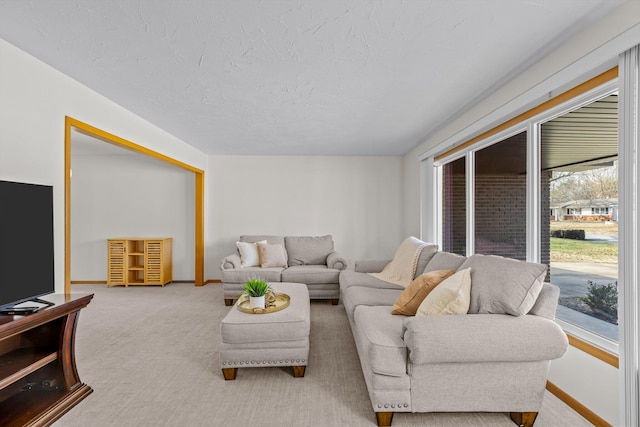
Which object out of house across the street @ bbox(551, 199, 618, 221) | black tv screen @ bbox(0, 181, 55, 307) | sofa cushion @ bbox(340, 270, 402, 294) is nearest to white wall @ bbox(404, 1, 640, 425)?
house across the street @ bbox(551, 199, 618, 221)

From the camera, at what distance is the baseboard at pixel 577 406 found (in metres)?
1.92

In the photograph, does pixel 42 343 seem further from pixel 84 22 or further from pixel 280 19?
pixel 280 19

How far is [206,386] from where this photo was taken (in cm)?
241

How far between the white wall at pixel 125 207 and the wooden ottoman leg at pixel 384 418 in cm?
496

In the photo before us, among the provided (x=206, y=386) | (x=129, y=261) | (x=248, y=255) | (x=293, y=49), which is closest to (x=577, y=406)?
(x=206, y=386)

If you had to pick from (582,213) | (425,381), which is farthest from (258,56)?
(582,213)

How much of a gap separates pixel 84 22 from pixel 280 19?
1123 mm

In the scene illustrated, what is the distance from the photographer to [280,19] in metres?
1.81

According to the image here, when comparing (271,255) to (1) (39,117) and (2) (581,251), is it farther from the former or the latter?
(2) (581,251)

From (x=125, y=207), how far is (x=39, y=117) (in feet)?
13.2

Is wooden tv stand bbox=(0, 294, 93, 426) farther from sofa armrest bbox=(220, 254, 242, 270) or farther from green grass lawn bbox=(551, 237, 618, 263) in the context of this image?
green grass lawn bbox=(551, 237, 618, 263)

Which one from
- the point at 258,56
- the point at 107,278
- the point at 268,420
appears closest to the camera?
the point at 268,420

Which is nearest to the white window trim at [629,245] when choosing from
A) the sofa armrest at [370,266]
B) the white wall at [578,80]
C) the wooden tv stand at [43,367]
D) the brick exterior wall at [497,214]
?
the white wall at [578,80]

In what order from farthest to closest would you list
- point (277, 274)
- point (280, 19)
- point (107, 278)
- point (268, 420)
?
1. point (107, 278)
2. point (277, 274)
3. point (268, 420)
4. point (280, 19)
